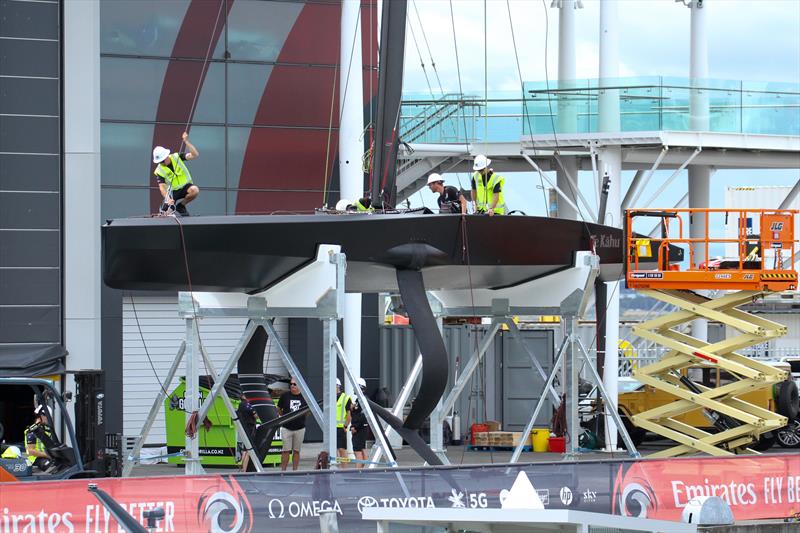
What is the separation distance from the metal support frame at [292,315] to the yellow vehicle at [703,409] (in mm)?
11257

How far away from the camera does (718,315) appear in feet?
80.8

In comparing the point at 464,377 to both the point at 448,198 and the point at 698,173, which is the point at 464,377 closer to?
the point at 448,198

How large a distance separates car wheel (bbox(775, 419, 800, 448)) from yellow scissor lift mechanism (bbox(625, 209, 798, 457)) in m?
2.11

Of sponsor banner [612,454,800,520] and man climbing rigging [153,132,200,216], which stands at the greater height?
man climbing rigging [153,132,200,216]

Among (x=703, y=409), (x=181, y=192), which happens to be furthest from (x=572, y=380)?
(x=703, y=409)

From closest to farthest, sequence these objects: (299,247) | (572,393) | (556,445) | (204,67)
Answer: (299,247) → (572,393) → (556,445) → (204,67)

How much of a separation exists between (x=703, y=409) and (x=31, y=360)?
43.3 ft

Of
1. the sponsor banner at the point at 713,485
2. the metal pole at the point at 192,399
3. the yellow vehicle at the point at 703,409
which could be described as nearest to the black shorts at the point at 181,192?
the metal pole at the point at 192,399

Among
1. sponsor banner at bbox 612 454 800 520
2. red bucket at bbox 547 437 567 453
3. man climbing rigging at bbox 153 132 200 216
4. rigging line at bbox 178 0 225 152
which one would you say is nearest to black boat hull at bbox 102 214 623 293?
man climbing rigging at bbox 153 132 200 216

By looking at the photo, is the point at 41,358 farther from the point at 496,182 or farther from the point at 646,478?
the point at 646,478

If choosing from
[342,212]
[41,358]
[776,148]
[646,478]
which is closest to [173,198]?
[342,212]

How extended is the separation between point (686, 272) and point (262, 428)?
9696 millimetres

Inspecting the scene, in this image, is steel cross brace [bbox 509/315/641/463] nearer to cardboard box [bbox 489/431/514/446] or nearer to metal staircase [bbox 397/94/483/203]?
cardboard box [bbox 489/431/514/446]

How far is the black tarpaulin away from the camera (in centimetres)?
2478
